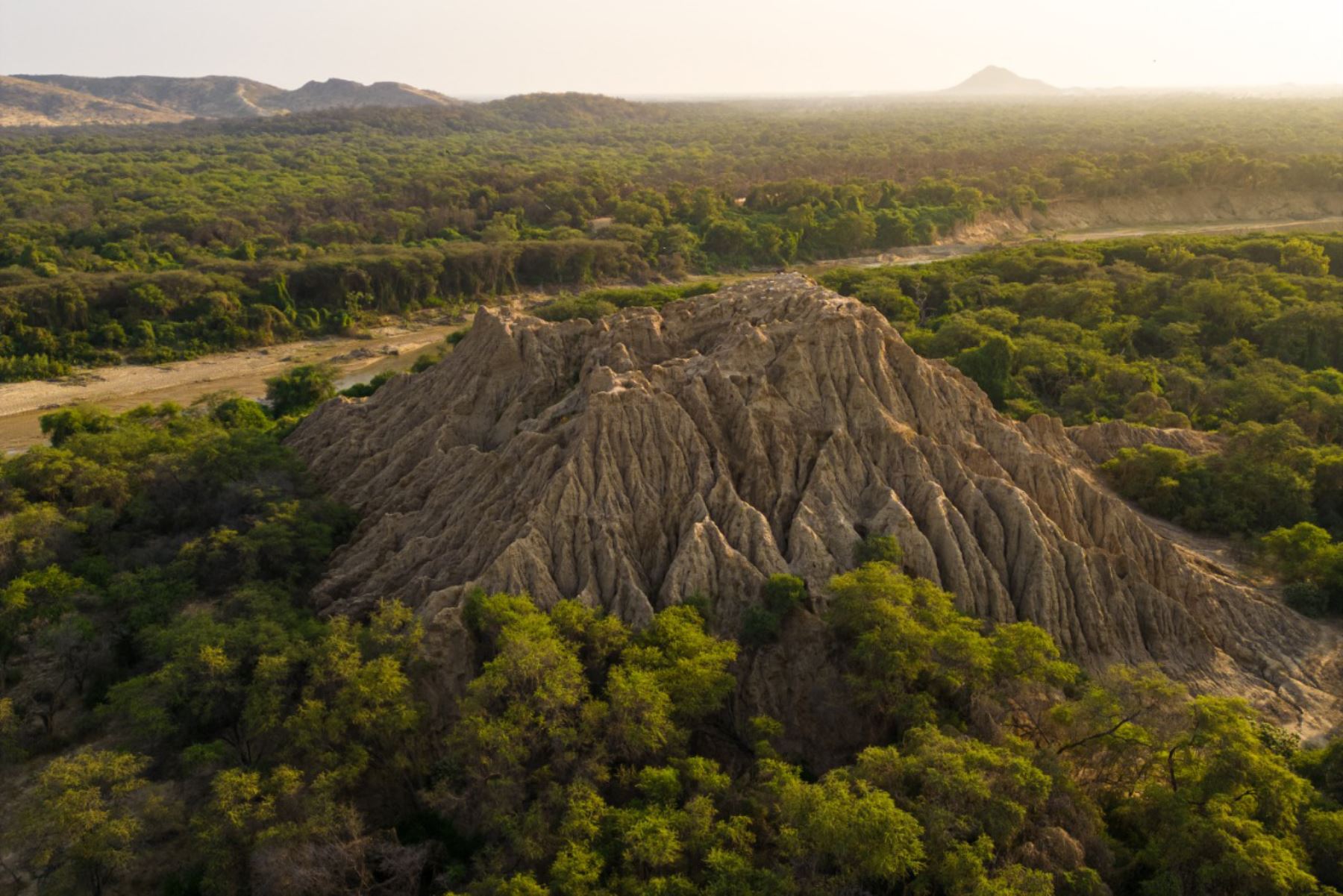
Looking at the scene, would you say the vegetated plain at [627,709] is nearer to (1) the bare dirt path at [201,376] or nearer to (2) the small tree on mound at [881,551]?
(2) the small tree on mound at [881,551]

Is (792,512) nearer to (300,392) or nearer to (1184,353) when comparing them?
(300,392)

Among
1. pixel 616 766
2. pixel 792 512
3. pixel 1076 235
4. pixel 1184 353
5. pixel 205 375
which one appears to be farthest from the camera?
pixel 1076 235

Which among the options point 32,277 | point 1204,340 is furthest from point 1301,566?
point 32,277

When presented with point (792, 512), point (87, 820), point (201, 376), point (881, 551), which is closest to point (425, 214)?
point (201, 376)

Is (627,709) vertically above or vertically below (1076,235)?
below

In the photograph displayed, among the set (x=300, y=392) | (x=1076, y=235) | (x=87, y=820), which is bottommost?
(x=300, y=392)

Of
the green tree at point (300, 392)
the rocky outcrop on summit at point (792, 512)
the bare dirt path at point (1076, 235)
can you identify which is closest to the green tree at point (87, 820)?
the rocky outcrop on summit at point (792, 512)
